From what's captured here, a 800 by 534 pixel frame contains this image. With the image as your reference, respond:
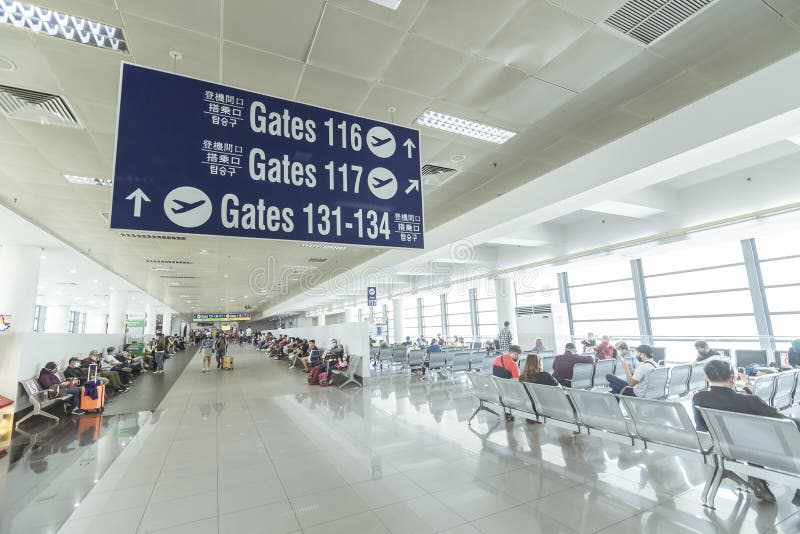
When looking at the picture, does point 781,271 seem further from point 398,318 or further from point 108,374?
point 108,374

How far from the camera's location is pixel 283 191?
278 cm

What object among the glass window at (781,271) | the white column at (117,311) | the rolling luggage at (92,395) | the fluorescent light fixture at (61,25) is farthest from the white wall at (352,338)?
the glass window at (781,271)

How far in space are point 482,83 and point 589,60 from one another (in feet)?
3.37

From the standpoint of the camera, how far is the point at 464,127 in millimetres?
4660

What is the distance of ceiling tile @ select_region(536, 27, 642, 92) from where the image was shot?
10.8 feet

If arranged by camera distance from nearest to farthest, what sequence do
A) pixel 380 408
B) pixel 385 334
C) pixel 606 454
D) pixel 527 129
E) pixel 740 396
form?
pixel 740 396 < pixel 606 454 < pixel 527 129 < pixel 380 408 < pixel 385 334

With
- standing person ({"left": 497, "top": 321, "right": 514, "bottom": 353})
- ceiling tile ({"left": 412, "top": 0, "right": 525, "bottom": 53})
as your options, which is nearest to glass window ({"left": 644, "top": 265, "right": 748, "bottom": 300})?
standing person ({"left": 497, "top": 321, "right": 514, "bottom": 353})

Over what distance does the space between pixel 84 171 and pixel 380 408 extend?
643cm

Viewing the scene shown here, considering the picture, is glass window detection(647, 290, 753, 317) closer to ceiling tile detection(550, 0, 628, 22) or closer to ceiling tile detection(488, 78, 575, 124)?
ceiling tile detection(488, 78, 575, 124)

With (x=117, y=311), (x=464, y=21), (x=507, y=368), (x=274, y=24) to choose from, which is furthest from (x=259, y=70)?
(x=117, y=311)

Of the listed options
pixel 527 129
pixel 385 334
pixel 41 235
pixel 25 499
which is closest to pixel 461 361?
pixel 527 129

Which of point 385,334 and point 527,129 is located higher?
point 527,129

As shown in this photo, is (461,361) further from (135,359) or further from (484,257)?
(135,359)

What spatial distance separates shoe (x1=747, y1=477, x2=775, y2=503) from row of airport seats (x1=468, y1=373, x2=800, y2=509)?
96mm
